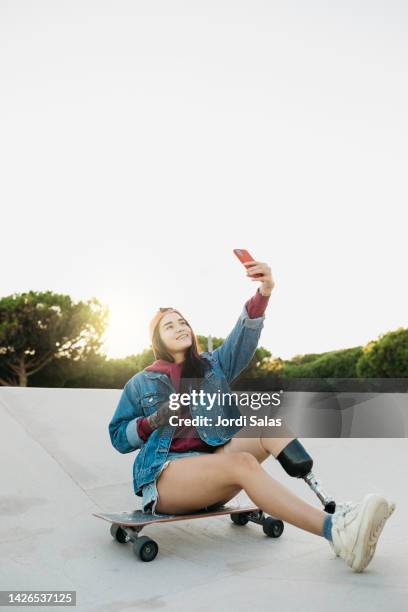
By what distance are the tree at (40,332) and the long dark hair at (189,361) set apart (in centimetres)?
1245

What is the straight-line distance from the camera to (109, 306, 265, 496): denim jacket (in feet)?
9.07

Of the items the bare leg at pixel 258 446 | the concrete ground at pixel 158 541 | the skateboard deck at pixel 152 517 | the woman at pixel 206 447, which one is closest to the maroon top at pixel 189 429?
the woman at pixel 206 447

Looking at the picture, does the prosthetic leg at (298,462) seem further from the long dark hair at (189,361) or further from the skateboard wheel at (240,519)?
the skateboard wheel at (240,519)

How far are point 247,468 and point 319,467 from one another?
2461 mm

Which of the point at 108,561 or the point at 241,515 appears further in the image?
the point at 241,515

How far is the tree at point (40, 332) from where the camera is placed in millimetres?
14906

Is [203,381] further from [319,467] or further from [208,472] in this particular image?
[319,467]

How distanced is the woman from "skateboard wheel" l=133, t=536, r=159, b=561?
0.43 ft

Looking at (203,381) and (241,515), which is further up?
(203,381)

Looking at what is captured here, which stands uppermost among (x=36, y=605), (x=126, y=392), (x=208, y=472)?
(x=126, y=392)

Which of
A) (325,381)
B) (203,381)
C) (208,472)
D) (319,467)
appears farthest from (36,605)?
(325,381)

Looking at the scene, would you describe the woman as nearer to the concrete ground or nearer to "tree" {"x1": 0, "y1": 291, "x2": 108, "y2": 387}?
the concrete ground

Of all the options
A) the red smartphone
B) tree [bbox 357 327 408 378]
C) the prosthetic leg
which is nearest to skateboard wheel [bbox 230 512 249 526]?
the prosthetic leg

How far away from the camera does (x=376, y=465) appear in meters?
4.82
